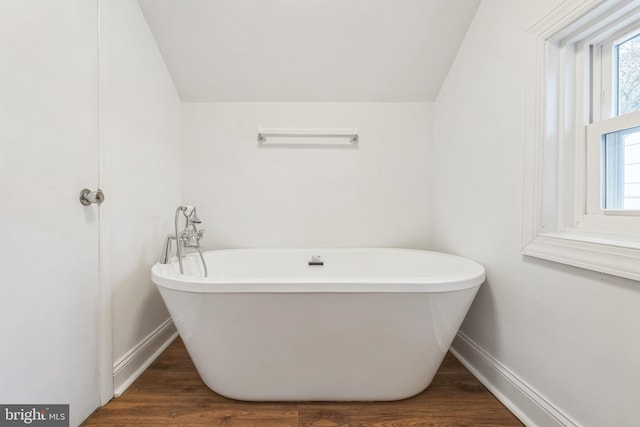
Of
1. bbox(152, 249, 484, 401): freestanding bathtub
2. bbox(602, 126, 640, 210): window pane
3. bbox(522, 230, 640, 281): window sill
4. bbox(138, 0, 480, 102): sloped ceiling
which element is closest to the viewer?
bbox(522, 230, 640, 281): window sill

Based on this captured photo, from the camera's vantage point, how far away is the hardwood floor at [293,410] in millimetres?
1090

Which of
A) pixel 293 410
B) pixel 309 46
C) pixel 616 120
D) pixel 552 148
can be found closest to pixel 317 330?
pixel 293 410

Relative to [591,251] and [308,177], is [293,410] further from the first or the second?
[308,177]

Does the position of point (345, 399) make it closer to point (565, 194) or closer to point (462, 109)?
point (565, 194)

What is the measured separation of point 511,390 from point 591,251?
0.68 m

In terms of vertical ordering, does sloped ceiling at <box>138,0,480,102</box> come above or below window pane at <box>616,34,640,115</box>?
above

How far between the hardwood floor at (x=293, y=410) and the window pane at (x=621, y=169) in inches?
35.0

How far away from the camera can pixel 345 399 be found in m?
1.21

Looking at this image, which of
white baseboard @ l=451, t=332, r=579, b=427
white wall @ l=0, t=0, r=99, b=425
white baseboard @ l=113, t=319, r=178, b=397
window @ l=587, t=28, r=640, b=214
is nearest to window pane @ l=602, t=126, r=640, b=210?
window @ l=587, t=28, r=640, b=214

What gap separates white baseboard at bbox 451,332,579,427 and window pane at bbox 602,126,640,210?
73cm

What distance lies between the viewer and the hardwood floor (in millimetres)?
1090

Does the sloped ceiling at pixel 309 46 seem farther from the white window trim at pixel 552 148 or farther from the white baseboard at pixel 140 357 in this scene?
the white baseboard at pixel 140 357

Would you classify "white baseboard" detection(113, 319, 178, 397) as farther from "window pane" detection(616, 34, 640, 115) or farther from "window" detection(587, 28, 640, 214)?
"window pane" detection(616, 34, 640, 115)

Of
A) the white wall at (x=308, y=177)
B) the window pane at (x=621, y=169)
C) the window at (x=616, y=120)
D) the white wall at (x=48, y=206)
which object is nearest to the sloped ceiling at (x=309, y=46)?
the white wall at (x=308, y=177)
